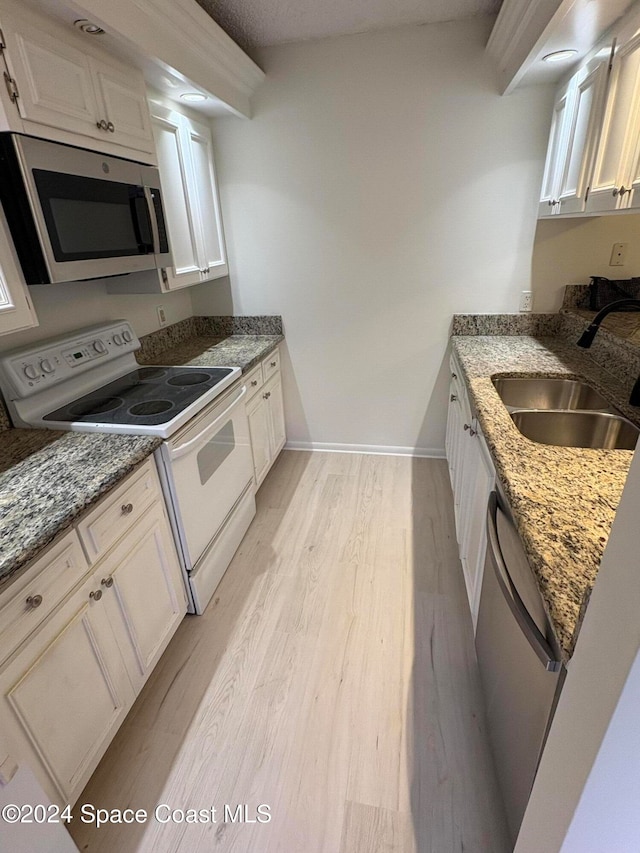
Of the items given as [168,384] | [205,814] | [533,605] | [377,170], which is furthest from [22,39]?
[205,814]

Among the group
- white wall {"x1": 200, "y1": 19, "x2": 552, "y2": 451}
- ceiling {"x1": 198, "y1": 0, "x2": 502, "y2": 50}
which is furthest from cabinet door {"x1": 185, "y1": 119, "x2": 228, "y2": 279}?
ceiling {"x1": 198, "y1": 0, "x2": 502, "y2": 50}

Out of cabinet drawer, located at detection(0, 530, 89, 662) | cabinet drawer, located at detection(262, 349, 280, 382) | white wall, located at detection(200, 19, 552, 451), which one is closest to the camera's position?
cabinet drawer, located at detection(0, 530, 89, 662)

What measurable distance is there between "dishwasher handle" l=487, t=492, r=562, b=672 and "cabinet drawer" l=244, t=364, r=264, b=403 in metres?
1.50

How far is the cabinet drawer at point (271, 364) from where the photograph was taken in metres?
2.71

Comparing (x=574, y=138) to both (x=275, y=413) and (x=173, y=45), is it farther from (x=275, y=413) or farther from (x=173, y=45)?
(x=275, y=413)

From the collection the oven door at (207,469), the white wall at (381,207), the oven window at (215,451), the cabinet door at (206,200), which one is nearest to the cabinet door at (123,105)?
the cabinet door at (206,200)

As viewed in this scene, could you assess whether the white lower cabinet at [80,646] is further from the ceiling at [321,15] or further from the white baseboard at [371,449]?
the ceiling at [321,15]

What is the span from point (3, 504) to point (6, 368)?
2.10ft

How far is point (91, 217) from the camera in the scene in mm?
1562

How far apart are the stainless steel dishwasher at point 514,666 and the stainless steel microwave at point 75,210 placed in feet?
5.18

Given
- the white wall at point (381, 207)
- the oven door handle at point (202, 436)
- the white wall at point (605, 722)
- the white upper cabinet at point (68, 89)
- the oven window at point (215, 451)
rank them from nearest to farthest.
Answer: the white wall at point (605, 722), the white upper cabinet at point (68, 89), the oven door handle at point (202, 436), the oven window at point (215, 451), the white wall at point (381, 207)

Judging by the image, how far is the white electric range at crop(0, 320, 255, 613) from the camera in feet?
5.27

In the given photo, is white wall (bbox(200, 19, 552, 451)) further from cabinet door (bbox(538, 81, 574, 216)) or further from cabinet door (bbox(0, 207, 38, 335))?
cabinet door (bbox(0, 207, 38, 335))

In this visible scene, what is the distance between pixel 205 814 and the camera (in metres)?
1.30
